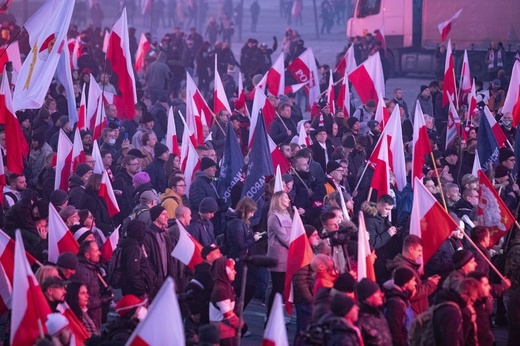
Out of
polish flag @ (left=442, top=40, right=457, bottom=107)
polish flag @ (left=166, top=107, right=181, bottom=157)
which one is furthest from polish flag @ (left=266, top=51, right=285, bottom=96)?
polish flag @ (left=166, top=107, right=181, bottom=157)

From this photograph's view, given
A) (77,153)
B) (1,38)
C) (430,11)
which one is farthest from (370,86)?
(430,11)

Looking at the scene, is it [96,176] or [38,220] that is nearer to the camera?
[38,220]

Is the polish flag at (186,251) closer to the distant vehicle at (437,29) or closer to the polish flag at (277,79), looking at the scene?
the polish flag at (277,79)

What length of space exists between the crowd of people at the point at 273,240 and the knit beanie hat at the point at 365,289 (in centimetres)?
1

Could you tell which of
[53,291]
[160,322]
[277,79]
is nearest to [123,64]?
[277,79]

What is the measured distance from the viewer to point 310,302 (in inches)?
447

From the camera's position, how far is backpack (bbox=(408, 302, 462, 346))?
944 centimetres

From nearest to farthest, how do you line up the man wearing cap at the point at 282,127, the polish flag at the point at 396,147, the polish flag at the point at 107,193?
the polish flag at the point at 107,193, the polish flag at the point at 396,147, the man wearing cap at the point at 282,127

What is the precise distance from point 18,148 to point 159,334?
6.49 metres

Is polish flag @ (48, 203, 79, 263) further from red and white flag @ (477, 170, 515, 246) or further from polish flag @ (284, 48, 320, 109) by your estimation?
polish flag @ (284, 48, 320, 109)

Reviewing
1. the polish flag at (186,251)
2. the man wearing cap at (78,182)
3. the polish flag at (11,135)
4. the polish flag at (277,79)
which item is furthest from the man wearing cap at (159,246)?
the polish flag at (277,79)

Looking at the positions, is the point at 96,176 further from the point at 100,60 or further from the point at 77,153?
the point at 100,60

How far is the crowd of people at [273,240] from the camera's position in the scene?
957 centimetres

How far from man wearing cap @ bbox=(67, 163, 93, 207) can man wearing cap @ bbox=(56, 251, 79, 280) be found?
12.0 ft
